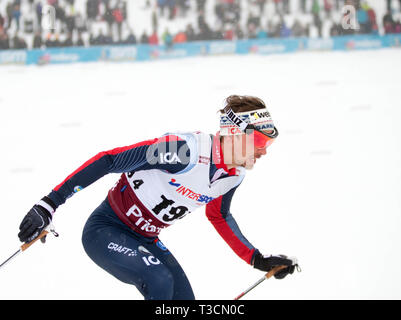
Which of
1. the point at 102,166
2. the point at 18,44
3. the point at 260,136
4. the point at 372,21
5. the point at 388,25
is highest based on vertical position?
the point at 372,21

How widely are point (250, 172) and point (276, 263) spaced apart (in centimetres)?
306

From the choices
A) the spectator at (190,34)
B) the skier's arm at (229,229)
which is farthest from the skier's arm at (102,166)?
the spectator at (190,34)

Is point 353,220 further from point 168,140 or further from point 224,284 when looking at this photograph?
point 168,140

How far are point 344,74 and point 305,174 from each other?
5.56 m

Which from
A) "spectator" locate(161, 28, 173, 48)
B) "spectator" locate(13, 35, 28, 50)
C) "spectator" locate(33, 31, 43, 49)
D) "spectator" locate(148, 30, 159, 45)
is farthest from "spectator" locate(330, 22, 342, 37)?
"spectator" locate(13, 35, 28, 50)

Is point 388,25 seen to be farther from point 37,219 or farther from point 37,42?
point 37,219

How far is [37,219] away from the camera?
224 cm

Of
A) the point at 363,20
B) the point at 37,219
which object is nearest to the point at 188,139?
the point at 37,219

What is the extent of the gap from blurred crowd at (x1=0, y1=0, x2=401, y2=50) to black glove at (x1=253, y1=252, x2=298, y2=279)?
11.8 meters

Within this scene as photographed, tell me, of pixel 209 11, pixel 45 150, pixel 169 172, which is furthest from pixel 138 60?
pixel 169 172

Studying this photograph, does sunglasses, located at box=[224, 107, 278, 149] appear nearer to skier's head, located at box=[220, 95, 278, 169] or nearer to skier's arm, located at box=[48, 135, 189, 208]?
skier's head, located at box=[220, 95, 278, 169]

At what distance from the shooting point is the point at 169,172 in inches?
94.9

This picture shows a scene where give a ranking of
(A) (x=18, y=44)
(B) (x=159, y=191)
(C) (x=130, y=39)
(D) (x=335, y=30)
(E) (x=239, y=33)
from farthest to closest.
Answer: (E) (x=239, y=33) < (D) (x=335, y=30) < (C) (x=130, y=39) < (A) (x=18, y=44) < (B) (x=159, y=191)

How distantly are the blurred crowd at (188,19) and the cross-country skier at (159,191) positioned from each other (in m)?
11.6
